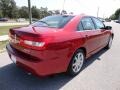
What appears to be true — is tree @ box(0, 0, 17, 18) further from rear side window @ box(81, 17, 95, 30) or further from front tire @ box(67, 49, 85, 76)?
front tire @ box(67, 49, 85, 76)

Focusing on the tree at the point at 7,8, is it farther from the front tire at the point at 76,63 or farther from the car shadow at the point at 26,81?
the front tire at the point at 76,63

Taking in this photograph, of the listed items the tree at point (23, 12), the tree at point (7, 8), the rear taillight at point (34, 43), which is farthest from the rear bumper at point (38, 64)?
the tree at point (23, 12)

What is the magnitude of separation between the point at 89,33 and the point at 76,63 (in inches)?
37.8

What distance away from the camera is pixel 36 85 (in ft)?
12.1

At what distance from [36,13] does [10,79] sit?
8929cm

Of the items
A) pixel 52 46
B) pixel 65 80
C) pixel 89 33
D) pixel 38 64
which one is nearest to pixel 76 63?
pixel 65 80

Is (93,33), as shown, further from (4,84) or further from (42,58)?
(4,84)

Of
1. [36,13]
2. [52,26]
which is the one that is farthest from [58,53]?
[36,13]

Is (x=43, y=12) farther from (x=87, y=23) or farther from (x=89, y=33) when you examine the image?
(x=89, y=33)

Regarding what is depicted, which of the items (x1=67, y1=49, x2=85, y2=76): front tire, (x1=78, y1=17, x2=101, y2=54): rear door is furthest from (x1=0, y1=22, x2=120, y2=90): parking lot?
(x1=78, y1=17, x2=101, y2=54): rear door

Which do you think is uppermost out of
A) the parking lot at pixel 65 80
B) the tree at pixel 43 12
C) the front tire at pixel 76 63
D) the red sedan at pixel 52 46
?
the tree at pixel 43 12

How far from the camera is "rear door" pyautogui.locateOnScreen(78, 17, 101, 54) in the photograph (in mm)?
4406

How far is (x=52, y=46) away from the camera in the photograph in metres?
3.26

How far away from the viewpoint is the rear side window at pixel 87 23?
4.52 m
